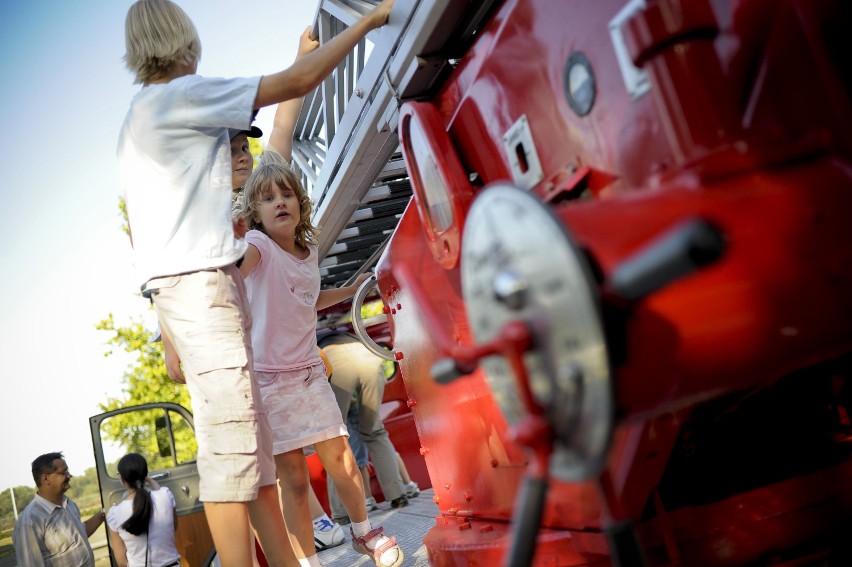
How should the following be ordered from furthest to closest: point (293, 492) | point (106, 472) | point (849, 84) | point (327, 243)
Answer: point (106, 472) < point (327, 243) < point (293, 492) < point (849, 84)

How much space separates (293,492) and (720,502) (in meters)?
1.63

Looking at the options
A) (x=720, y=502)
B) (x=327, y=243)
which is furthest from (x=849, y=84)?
(x=327, y=243)

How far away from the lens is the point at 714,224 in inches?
26.2

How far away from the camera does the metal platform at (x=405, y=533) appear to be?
9.62ft

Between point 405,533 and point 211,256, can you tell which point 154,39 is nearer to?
point 211,256

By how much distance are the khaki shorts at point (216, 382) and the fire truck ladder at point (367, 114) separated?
0.65 metres

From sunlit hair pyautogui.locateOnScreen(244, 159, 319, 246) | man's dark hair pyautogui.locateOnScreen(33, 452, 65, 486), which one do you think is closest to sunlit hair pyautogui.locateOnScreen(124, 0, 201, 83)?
sunlit hair pyautogui.locateOnScreen(244, 159, 319, 246)

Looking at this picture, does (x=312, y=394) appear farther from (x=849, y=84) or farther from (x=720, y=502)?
(x=849, y=84)

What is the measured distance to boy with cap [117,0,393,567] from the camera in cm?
183

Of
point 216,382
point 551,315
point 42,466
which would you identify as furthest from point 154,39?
point 42,466

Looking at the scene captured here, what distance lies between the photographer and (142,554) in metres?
3.94

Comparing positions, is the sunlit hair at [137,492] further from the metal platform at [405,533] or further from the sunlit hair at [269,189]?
the sunlit hair at [269,189]

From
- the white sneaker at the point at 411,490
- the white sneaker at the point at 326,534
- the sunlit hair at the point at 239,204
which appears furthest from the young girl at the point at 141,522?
the sunlit hair at the point at 239,204

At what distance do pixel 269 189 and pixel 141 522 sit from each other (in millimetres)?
2048
